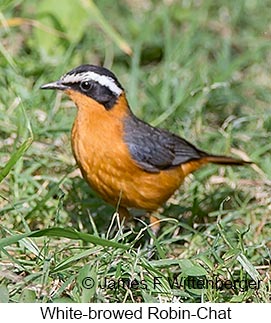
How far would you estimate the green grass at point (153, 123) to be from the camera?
6.36 m

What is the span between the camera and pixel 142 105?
9.53 m

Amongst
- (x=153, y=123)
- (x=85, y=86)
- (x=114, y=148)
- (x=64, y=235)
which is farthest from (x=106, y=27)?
(x=64, y=235)

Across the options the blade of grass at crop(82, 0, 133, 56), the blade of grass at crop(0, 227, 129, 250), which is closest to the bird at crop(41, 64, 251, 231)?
the blade of grass at crop(0, 227, 129, 250)

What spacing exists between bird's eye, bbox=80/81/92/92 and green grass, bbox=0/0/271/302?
0.48m

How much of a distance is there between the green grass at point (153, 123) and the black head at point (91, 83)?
41 cm

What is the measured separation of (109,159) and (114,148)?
111 millimetres

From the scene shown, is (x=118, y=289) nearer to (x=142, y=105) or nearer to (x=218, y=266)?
(x=218, y=266)

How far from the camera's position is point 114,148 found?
7.51 metres

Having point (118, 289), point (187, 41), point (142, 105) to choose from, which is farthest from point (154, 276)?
point (187, 41)

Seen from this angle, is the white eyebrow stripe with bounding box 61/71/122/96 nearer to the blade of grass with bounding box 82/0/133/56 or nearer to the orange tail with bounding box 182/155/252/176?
the orange tail with bounding box 182/155/252/176

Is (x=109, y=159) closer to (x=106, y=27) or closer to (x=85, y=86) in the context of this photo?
(x=85, y=86)

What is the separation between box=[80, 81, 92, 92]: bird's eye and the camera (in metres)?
7.45

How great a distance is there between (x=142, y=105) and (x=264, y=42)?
1.83m

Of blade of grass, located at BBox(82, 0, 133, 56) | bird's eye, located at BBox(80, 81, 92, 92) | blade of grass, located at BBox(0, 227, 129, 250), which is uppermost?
blade of grass, located at BBox(82, 0, 133, 56)
